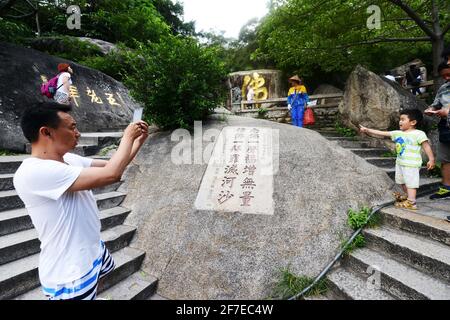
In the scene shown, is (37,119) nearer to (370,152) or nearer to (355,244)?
(355,244)

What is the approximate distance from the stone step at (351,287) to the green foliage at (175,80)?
406 cm

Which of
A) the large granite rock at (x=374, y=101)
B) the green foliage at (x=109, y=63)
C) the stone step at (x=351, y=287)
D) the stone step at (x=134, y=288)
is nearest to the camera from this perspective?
the stone step at (x=351, y=287)

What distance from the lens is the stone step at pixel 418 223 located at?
324 centimetres

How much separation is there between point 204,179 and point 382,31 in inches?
353

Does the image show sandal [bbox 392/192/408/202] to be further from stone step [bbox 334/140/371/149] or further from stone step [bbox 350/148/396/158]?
stone step [bbox 334/140/371/149]

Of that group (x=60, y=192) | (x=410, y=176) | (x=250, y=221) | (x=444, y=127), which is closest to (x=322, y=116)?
(x=444, y=127)

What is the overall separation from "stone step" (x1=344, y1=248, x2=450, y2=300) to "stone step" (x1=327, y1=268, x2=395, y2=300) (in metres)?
0.08

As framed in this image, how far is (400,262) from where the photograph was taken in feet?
10.6

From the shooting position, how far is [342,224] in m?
3.80

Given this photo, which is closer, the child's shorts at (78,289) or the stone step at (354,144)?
the child's shorts at (78,289)

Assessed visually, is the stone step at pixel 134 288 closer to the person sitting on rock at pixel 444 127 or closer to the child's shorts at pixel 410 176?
the child's shorts at pixel 410 176

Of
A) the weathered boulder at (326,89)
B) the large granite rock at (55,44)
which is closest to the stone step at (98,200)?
the large granite rock at (55,44)

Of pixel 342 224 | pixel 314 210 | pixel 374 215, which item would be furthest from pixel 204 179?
pixel 374 215

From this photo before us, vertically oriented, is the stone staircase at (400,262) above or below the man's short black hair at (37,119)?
below
